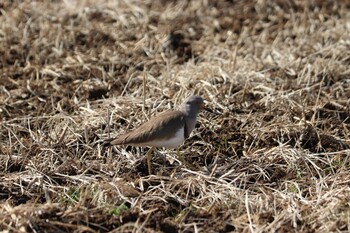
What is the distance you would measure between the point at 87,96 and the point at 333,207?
290 cm

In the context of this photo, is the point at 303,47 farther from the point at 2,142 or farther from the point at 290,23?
the point at 2,142

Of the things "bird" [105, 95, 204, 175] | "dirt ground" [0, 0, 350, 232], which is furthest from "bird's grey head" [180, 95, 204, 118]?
"dirt ground" [0, 0, 350, 232]

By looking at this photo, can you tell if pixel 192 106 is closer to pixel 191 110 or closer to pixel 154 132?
pixel 191 110

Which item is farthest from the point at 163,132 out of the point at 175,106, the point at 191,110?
the point at 175,106

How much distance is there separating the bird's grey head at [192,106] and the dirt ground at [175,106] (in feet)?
1.19

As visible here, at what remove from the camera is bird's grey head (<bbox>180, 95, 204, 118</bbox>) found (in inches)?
231

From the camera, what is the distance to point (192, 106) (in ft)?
19.5

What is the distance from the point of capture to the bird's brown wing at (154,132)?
552cm

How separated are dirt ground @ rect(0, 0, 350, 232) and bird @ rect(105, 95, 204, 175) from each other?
0.75 feet

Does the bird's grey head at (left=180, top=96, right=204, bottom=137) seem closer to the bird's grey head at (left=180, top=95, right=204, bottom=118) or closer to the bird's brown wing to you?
the bird's grey head at (left=180, top=95, right=204, bottom=118)

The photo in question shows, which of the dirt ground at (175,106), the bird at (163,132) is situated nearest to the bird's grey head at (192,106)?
the bird at (163,132)

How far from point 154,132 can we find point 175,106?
1.14 m

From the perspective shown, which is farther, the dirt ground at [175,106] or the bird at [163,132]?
the bird at [163,132]

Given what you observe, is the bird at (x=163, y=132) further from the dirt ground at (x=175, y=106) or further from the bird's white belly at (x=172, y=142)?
the dirt ground at (x=175, y=106)
